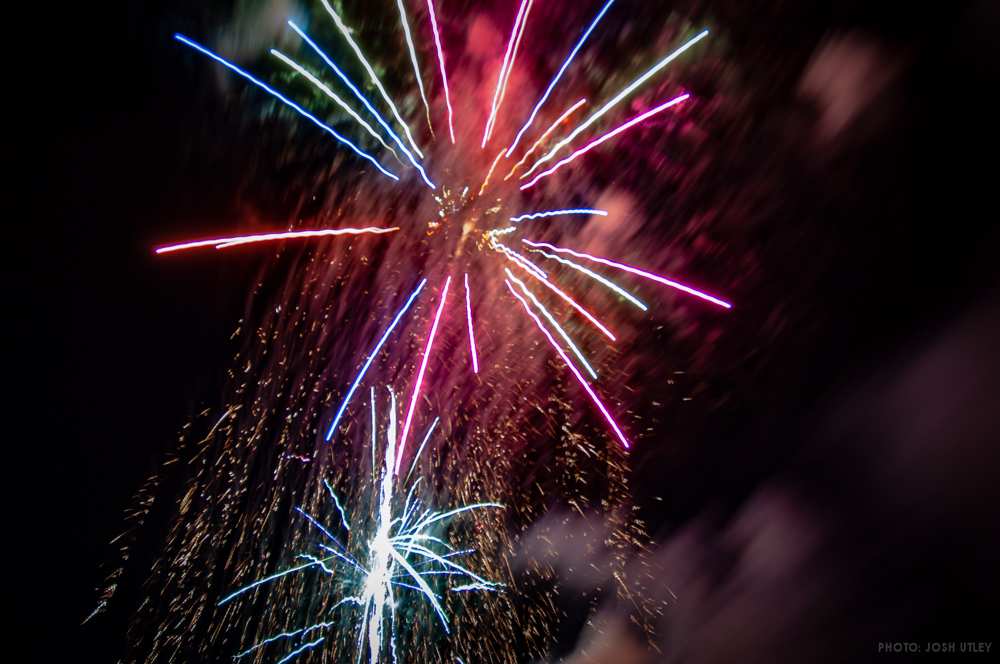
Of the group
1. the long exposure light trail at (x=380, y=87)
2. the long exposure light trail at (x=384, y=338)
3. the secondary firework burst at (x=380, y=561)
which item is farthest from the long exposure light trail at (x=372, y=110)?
the secondary firework burst at (x=380, y=561)

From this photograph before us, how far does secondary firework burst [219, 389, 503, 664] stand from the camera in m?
6.83

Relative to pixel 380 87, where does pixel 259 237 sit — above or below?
below

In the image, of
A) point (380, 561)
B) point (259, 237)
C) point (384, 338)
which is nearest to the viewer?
point (259, 237)

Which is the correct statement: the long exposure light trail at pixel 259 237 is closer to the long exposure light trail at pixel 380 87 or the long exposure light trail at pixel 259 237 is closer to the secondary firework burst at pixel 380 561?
the long exposure light trail at pixel 380 87

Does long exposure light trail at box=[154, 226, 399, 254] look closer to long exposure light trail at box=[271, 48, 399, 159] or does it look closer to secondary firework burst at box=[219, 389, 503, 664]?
long exposure light trail at box=[271, 48, 399, 159]

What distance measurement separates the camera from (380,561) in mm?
8398

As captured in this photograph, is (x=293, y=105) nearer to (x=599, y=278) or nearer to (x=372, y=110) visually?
(x=372, y=110)

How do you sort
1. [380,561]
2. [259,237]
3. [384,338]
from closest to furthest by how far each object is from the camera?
[259,237], [384,338], [380,561]

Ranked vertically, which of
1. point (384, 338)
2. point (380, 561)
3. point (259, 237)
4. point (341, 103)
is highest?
point (341, 103)

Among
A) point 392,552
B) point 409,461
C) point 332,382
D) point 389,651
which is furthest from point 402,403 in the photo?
point 389,651

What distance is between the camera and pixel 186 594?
652cm

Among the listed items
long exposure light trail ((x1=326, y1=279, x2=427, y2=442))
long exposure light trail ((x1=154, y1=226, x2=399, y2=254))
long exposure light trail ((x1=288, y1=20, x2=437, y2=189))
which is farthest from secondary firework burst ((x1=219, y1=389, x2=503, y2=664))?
long exposure light trail ((x1=288, y1=20, x2=437, y2=189))

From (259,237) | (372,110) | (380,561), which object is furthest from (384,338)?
(380,561)

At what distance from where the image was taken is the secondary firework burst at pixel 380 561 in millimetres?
6832
